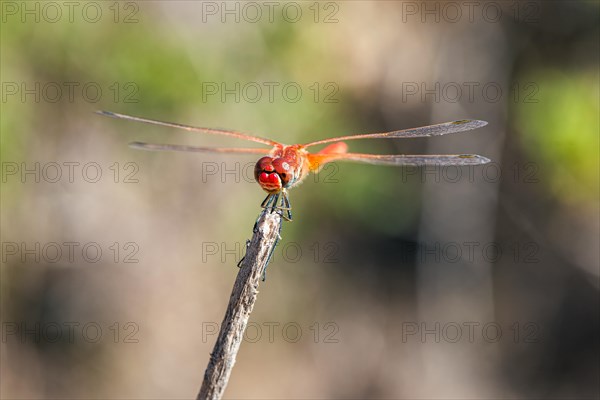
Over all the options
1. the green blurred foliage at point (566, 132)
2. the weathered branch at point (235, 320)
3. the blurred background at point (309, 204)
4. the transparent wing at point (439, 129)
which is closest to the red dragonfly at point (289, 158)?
the transparent wing at point (439, 129)

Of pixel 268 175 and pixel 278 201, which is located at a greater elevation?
pixel 268 175

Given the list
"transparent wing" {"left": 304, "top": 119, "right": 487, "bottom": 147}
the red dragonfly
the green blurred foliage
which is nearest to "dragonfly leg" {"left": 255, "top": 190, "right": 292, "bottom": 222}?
the red dragonfly

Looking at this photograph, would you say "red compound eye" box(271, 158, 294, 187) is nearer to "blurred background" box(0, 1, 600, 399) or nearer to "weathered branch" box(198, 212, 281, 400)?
"weathered branch" box(198, 212, 281, 400)

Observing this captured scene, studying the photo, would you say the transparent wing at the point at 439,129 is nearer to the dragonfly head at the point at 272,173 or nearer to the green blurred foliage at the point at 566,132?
the dragonfly head at the point at 272,173

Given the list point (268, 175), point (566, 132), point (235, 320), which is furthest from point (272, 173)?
point (566, 132)

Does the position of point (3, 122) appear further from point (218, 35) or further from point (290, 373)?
point (290, 373)

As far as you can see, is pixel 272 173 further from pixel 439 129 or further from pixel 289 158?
pixel 439 129

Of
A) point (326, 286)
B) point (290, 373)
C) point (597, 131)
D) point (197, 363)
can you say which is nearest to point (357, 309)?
point (326, 286)
